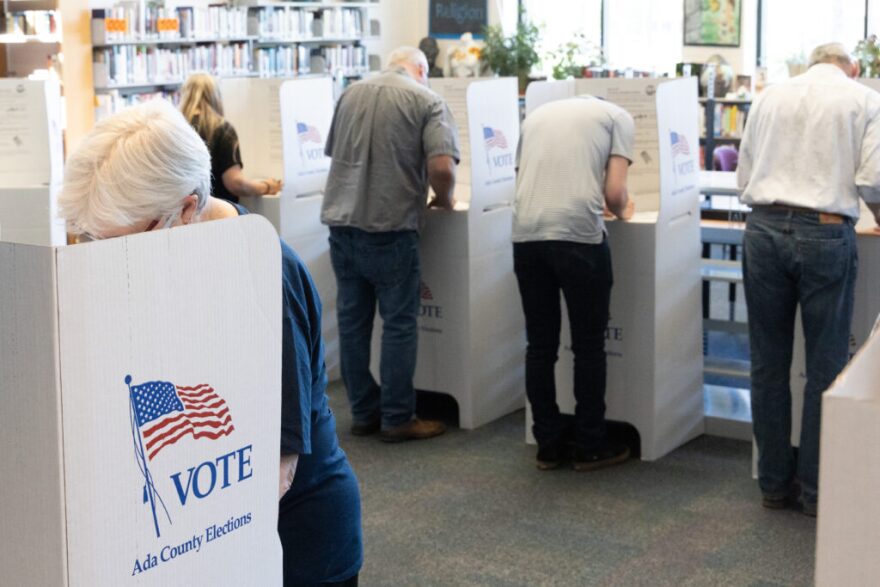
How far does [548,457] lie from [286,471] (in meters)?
2.80

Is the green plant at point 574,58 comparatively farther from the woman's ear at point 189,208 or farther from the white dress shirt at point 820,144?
the woman's ear at point 189,208

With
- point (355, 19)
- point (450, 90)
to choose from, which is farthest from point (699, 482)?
point (355, 19)

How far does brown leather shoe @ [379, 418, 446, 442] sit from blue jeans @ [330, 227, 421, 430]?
3cm

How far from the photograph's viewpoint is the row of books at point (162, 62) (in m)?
9.22

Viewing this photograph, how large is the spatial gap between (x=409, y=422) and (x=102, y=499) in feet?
11.5

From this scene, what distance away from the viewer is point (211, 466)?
142 centimetres

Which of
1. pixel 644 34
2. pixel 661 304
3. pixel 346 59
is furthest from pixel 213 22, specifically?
pixel 661 304

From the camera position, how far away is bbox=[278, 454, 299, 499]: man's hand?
5.44 feet

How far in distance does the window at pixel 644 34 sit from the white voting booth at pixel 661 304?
7.16 m

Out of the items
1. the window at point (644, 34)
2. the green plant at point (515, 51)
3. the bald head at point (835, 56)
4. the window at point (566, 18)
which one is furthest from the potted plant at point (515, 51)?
the bald head at point (835, 56)

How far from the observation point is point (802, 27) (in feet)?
35.5

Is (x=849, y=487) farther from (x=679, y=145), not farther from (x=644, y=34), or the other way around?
(x=644, y=34)

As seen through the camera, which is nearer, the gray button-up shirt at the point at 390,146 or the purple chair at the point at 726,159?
the gray button-up shirt at the point at 390,146

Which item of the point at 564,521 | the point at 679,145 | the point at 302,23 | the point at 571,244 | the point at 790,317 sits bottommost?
the point at 564,521
